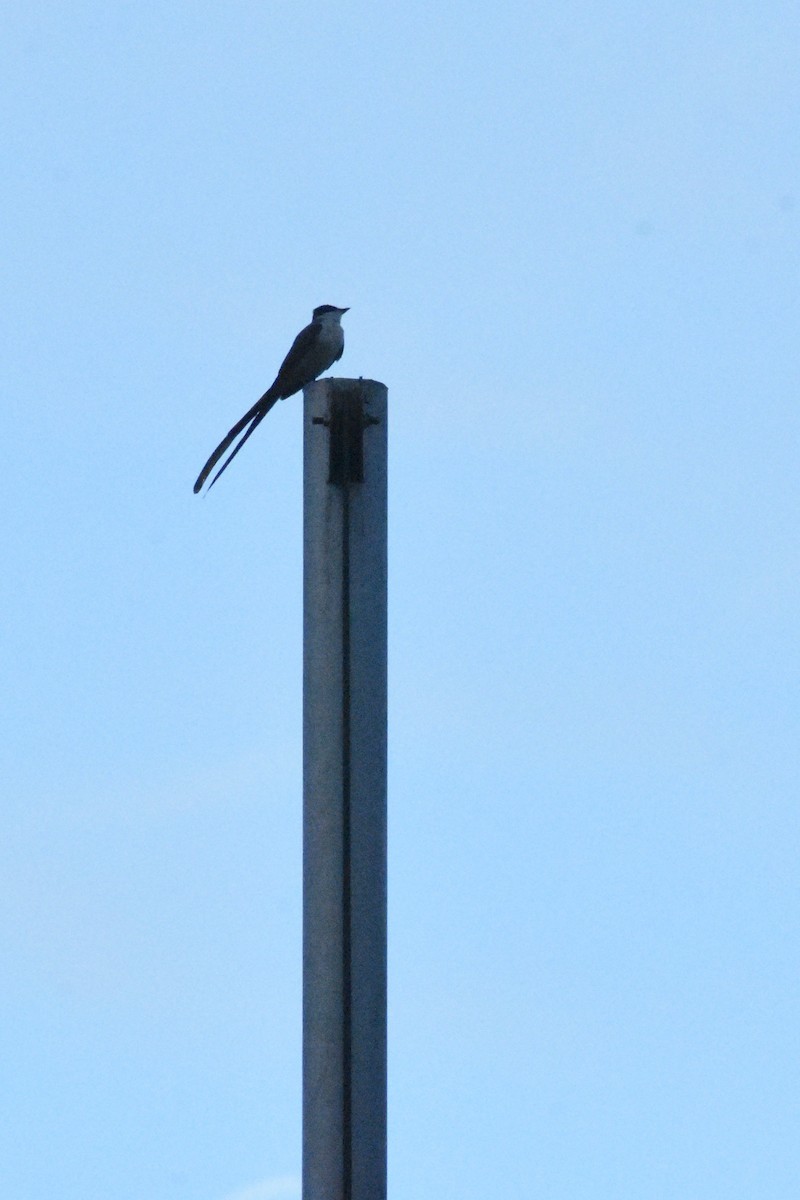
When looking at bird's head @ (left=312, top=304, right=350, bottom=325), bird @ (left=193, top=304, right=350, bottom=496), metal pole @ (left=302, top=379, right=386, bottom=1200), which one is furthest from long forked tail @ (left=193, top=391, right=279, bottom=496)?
bird's head @ (left=312, top=304, right=350, bottom=325)

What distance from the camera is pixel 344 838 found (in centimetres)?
247

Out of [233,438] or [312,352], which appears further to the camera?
[312,352]

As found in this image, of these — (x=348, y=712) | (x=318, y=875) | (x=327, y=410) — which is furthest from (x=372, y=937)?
(x=327, y=410)

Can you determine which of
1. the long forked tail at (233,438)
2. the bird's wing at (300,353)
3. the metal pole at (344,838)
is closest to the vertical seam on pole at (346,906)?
the metal pole at (344,838)

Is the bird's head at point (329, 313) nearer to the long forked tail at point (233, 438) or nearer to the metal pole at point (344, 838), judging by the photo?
the long forked tail at point (233, 438)

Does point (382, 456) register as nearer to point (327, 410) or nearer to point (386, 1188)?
point (327, 410)

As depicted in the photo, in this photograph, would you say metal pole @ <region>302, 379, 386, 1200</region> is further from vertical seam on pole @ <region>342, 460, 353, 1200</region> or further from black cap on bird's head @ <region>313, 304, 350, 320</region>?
black cap on bird's head @ <region>313, 304, 350, 320</region>

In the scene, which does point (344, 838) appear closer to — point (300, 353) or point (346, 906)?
point (346, 906)

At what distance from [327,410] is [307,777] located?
1.94 feet

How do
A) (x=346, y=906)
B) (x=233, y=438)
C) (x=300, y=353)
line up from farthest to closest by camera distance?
(x=300, y=353)
(x=233, y=438)
(x=346, y=906)

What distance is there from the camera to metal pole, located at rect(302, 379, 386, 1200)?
2.40m

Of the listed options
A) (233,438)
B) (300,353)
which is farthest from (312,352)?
(233,438)

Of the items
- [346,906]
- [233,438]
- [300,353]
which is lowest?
[346,906]

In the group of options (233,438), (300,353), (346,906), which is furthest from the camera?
(300,353)
